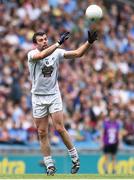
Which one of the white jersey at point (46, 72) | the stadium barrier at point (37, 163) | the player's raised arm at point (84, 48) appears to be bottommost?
the stadium barrier at point (37, 163)

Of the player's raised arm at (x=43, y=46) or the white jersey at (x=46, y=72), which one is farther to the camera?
the white jersey at (x=46, y=72)

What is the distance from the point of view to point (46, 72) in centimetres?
1512

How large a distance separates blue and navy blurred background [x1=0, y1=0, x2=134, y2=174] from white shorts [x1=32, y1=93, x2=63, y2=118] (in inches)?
259

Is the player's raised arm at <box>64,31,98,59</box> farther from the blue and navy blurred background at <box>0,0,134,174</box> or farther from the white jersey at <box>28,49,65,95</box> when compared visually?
the blue and navy blurred background at <box>0,0,134,174</box>

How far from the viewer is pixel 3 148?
21.8 m

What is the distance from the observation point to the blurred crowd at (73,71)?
2327cm

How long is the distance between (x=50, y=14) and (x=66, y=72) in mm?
2525

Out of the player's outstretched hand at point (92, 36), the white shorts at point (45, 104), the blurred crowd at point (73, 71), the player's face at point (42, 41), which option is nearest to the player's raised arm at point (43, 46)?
Answer: the player's face at point (42, 41)

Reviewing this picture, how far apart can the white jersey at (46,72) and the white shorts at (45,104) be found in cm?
10

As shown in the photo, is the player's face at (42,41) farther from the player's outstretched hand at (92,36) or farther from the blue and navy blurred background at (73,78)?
the blue and navy blurred background at (73,78)

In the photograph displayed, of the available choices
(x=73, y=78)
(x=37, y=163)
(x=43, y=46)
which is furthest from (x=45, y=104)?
(x=73, y=78)

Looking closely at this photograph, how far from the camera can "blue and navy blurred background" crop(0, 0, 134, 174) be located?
2270cm

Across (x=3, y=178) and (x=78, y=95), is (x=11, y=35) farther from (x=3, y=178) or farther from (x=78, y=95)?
(x=3, y=178)

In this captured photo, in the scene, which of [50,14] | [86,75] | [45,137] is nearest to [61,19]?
[50,14]
